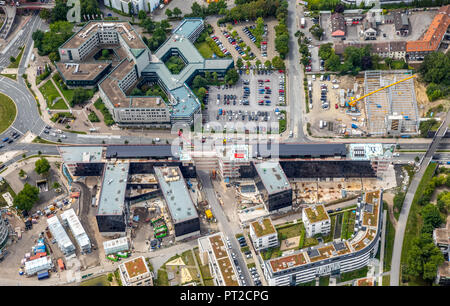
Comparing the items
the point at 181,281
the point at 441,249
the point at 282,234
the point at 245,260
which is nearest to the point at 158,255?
the point at 181,281

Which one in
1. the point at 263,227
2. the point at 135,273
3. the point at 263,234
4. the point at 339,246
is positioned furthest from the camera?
the point at 263,227

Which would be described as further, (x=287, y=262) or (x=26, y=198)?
(x=26, y=198)

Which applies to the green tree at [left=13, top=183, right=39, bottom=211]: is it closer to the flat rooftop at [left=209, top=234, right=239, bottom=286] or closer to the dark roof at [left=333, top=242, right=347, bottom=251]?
the flat rooftop at [left=209, top=234, right=239, bottom=286]

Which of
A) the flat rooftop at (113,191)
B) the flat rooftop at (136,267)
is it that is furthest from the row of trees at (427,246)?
the flat rooftop at (113,191)

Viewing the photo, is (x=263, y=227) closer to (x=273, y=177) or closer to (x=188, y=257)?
Answer: (x=273, y=177)

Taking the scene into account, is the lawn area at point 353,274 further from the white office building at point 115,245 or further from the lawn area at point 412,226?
the white office building at point 115,245

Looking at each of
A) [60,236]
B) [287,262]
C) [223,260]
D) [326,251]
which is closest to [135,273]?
[223,260]

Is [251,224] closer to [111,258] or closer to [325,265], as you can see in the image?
[325,265]
